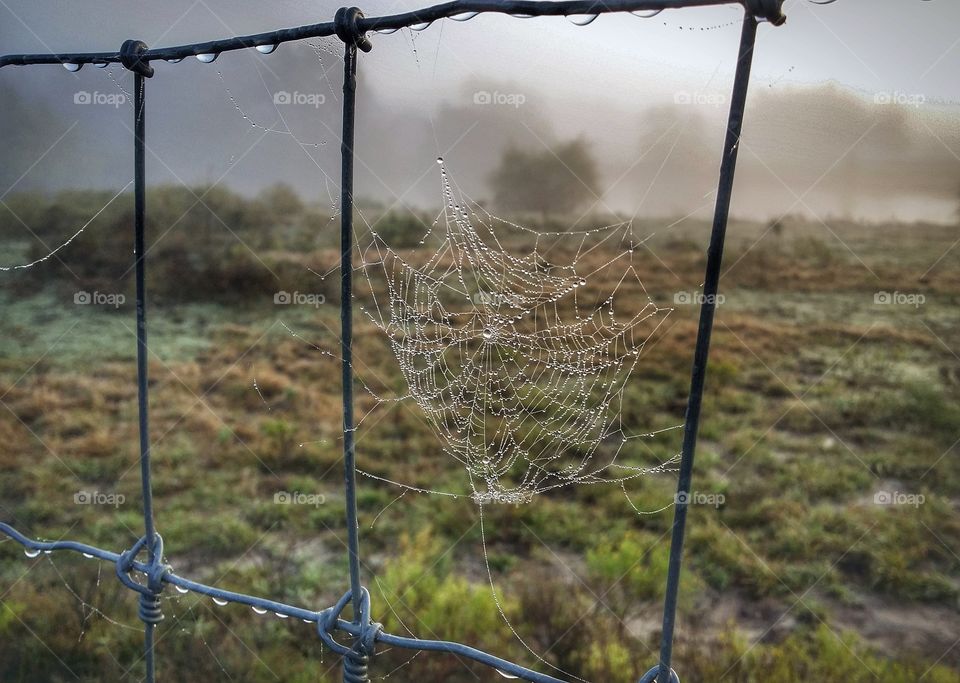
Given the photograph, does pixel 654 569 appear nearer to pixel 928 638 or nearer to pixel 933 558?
pixel 928 638

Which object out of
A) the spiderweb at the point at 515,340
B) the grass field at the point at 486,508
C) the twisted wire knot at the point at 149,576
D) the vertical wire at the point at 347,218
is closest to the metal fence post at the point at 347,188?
the vertical wire at the point at 347,218

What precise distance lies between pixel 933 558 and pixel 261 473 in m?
3.58

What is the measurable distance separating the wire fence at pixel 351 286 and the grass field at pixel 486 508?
1.15 meters

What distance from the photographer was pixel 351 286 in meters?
0.53

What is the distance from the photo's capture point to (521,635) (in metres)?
2.46

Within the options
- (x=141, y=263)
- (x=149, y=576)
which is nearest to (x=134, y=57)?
(x=141, y=263)

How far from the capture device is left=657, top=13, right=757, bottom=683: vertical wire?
0.40 m

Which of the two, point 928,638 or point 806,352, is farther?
point 806,352

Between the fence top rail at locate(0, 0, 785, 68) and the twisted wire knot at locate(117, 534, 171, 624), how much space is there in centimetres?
48

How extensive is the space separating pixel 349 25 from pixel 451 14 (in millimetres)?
88

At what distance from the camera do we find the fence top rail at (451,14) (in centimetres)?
39

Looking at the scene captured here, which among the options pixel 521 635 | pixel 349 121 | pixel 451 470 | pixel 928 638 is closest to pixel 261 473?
pixel 451 470

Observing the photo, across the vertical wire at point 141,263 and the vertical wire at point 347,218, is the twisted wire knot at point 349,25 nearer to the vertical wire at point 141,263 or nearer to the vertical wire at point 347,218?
the vertical wire at point 347,218

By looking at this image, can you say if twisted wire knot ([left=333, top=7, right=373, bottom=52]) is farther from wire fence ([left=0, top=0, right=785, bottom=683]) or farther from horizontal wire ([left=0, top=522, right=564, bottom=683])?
horizontal wire ([left=0, top=522, right=564, bottom=683])
